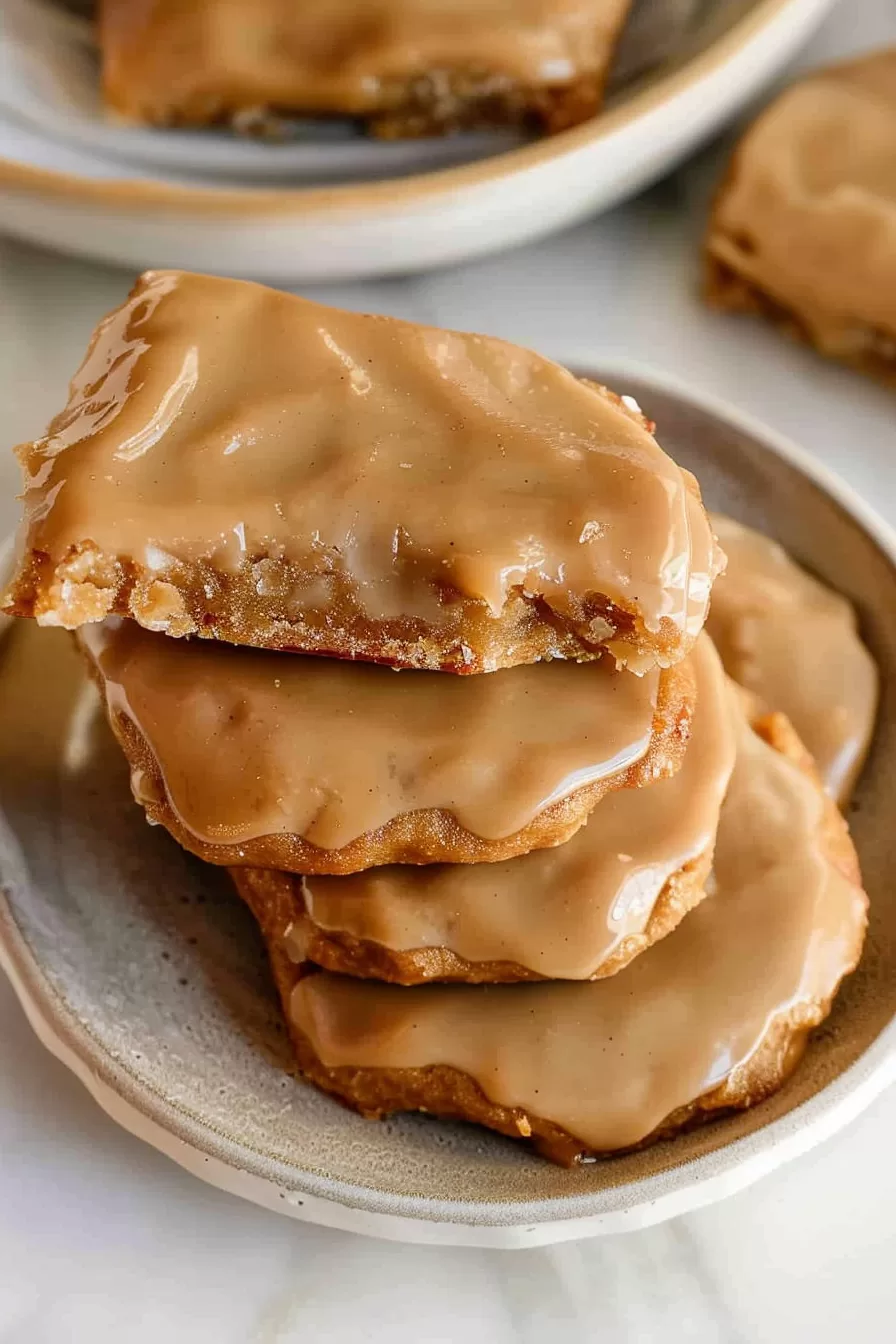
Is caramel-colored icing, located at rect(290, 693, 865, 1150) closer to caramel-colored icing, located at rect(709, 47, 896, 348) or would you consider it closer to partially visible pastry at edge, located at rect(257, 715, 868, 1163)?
partially visible pastry at edge, located at rect(257, 715, 868, 1163)

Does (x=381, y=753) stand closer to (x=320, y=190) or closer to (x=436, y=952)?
(x=436, y=952)

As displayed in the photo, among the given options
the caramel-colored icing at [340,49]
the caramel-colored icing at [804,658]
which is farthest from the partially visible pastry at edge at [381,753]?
the caramel-colored icing at [340,49]

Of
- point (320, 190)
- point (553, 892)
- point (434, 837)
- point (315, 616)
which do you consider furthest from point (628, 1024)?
point (320, 190)

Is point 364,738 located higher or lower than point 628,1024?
higher

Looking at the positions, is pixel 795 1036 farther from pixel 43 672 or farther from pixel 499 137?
pixel 499 137

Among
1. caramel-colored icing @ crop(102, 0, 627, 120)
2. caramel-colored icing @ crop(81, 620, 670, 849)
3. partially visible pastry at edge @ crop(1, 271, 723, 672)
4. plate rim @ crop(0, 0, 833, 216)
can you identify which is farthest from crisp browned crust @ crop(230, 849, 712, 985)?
caramel-colored icing @ crop(102, 0, 627, 120)

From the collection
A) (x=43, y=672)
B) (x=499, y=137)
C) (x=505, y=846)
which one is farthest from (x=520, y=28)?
(x=505, y=846)

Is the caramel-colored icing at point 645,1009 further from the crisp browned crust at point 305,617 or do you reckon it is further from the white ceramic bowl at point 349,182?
the white ceramic bowl at point 349,182
